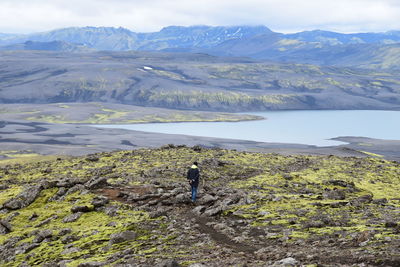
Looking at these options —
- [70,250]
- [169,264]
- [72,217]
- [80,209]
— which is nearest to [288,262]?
[169,264]

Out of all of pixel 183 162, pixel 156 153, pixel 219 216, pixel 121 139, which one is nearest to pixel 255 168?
pixel 183 162

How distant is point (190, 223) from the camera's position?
28656mm

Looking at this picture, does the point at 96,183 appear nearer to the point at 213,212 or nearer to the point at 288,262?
the point at 213,212

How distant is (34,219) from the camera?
33844 millimetres

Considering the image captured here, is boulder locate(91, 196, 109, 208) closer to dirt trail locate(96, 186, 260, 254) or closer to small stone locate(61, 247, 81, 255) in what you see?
dirt trail locate(96, 186, 260, 254)

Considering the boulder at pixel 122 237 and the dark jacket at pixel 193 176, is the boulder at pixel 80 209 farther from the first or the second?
the dark jacket at pixel 193 176

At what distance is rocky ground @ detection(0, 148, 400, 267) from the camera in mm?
21875

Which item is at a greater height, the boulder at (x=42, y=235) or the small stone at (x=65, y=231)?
the small stone at (x=65, y=231)

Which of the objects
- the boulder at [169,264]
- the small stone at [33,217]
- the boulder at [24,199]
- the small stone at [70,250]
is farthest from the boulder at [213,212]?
the boulder at [24,199]

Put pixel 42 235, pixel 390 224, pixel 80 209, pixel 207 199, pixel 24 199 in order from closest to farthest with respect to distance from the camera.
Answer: pixel 390 224 < pixel 42 235 < pixel 80 209 < pixel 207 199 < pixel 24 199

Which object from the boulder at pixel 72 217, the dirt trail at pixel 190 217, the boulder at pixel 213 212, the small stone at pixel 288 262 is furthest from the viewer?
the boulder at pixel 72 217

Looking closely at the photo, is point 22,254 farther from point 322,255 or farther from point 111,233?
point 322,255

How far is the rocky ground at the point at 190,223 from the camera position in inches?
861

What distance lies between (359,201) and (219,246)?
14968 mm
